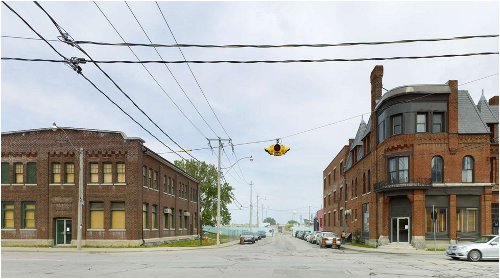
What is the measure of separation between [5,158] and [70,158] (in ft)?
17.8

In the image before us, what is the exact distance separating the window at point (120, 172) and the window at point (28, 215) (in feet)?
23.1

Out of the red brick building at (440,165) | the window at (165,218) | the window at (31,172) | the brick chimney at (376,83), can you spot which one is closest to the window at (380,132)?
the red brick building at (440,165)

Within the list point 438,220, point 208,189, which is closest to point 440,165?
point 438,220

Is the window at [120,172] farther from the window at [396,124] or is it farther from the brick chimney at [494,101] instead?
the brick chimney at [494,101]

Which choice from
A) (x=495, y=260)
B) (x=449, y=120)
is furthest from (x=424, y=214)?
(x=495, y=260)

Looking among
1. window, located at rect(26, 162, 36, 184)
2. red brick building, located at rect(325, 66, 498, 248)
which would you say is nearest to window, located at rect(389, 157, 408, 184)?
red brick building, located at rect(325, 66, 498, 248)

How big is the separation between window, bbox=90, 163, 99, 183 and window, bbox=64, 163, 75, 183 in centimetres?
140

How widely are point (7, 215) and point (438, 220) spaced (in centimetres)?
3377

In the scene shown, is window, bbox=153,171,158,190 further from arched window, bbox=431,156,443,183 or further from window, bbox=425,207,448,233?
arched window, bbox=431,156,443,183

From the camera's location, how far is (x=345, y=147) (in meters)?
68.4

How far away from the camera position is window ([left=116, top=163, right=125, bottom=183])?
136 feet

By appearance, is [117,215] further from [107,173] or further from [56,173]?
[56,173]

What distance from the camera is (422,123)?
4112 centimetres

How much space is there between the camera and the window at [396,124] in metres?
41.9
